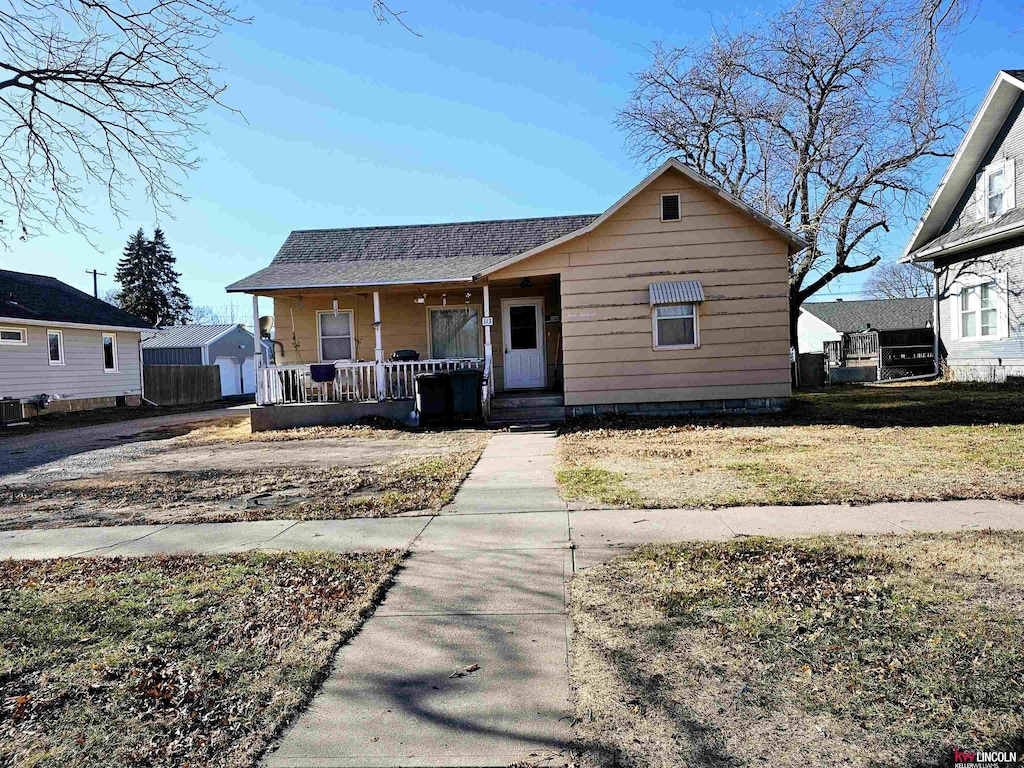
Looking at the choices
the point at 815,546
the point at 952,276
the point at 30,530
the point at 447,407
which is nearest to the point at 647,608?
the point at 815,546

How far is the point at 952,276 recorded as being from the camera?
20.1m

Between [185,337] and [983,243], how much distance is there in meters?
37.7

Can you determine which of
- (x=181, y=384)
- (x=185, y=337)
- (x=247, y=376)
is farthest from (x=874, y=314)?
(x=185, y=337)

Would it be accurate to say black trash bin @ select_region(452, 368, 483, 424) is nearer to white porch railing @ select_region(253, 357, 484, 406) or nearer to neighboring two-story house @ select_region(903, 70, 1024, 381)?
white porch railing @ select_region(253, 357, 484, 406)

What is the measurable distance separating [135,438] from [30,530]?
8.81 metres

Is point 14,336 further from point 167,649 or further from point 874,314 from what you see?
point 874,314

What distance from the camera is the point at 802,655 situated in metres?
3.11

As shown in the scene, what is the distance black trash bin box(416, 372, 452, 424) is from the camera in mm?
13820

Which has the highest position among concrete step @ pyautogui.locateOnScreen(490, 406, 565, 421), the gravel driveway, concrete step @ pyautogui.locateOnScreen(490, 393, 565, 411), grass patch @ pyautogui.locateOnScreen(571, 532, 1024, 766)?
concrete step @ pyautogui.locateOnScreen(490, 393, 565, 411)

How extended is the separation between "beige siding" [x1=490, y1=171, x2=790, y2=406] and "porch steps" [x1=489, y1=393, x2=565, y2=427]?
46 centimetres

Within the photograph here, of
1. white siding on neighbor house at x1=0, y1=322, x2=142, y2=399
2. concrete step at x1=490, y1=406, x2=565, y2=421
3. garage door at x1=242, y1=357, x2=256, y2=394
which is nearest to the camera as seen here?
concrete step at x1=490, y1=406, x2=565, y2=421

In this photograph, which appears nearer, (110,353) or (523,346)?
(523,346)

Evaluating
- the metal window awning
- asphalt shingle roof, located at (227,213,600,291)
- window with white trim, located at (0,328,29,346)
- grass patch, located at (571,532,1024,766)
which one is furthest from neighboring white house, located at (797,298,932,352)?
grass patch, located at (571,532,1024,766)

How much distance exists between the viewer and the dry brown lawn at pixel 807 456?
Result: 6434 mm
